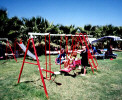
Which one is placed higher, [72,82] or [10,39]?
[10,39]

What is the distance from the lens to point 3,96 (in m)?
3.88

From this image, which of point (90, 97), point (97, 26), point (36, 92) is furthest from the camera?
point (97, 26)

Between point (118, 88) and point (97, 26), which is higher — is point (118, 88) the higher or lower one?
the lower one

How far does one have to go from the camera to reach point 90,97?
3.88 m

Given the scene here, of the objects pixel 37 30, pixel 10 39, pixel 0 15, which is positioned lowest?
pixel 10 39

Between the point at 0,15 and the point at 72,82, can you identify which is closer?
the point at 72,82

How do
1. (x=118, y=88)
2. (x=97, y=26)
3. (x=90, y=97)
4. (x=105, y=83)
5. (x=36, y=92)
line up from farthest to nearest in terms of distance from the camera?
(x=97, y=26) → (x=105, y=83) → (x=118, y=88) → (x=36, y=92) → (x=90, y=97)

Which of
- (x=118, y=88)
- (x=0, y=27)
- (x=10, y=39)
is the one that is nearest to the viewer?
(x=118, y=88)

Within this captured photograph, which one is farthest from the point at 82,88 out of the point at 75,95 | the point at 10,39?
the point at 10,39

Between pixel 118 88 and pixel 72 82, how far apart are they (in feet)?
6.56

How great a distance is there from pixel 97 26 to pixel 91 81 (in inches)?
684

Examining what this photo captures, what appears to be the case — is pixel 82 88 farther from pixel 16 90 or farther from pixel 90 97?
pixel 16 90

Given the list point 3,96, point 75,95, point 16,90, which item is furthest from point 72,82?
point 3,96

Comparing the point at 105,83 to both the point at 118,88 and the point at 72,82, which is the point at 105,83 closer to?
the point at 118,88
